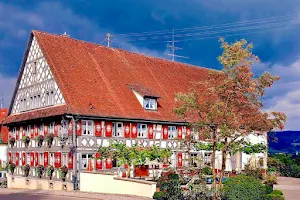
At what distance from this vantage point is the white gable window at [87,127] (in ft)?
109

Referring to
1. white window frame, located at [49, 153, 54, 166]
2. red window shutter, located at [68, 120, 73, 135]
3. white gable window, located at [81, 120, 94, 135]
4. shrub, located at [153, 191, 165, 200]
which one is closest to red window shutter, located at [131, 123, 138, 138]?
white gable window, located at [81, 120, 94, 135]

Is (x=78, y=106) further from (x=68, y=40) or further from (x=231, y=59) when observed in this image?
(x=231, y=59)

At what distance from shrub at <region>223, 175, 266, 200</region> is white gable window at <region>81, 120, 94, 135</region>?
46.4ft

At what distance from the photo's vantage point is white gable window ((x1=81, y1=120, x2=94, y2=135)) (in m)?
33.1

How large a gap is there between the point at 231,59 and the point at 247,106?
2338mm

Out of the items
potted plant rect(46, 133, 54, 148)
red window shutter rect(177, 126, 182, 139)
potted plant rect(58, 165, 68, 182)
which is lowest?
potted plant rect(58, 165, 68, 182)

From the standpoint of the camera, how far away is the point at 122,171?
3472 centimetres

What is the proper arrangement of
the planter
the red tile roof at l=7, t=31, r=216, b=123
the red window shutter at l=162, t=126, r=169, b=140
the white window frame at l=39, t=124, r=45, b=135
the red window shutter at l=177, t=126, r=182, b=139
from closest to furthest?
the red tile roof at l=7, t=31, r=216, b=123, the planter, the white window frame at l=39, t=124, r=45, b=135, the red window shutter at l=162, t=126, r=169, b=140, the red window shutter at l=177, t=126, r=182, b=139

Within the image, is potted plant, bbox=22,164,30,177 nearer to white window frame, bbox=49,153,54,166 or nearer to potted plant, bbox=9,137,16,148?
white window frame, bbox=49,153,54,166

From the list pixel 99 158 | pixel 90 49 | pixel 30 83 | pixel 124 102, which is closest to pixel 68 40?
pixel 90 49

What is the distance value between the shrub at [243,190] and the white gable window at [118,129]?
1478cm

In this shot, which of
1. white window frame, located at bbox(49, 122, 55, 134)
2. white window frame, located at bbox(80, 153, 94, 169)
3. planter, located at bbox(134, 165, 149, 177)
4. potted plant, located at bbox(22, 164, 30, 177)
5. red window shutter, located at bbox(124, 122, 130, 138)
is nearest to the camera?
white window frame, located at bbox(80, 153, 94, 169)

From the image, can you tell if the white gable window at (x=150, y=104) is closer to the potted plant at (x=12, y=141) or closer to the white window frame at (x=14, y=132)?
the white window frame at (x=14, y=132)

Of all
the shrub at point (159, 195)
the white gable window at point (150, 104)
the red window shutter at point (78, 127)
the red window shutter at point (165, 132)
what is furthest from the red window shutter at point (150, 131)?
the shrub at point (159, 195)
